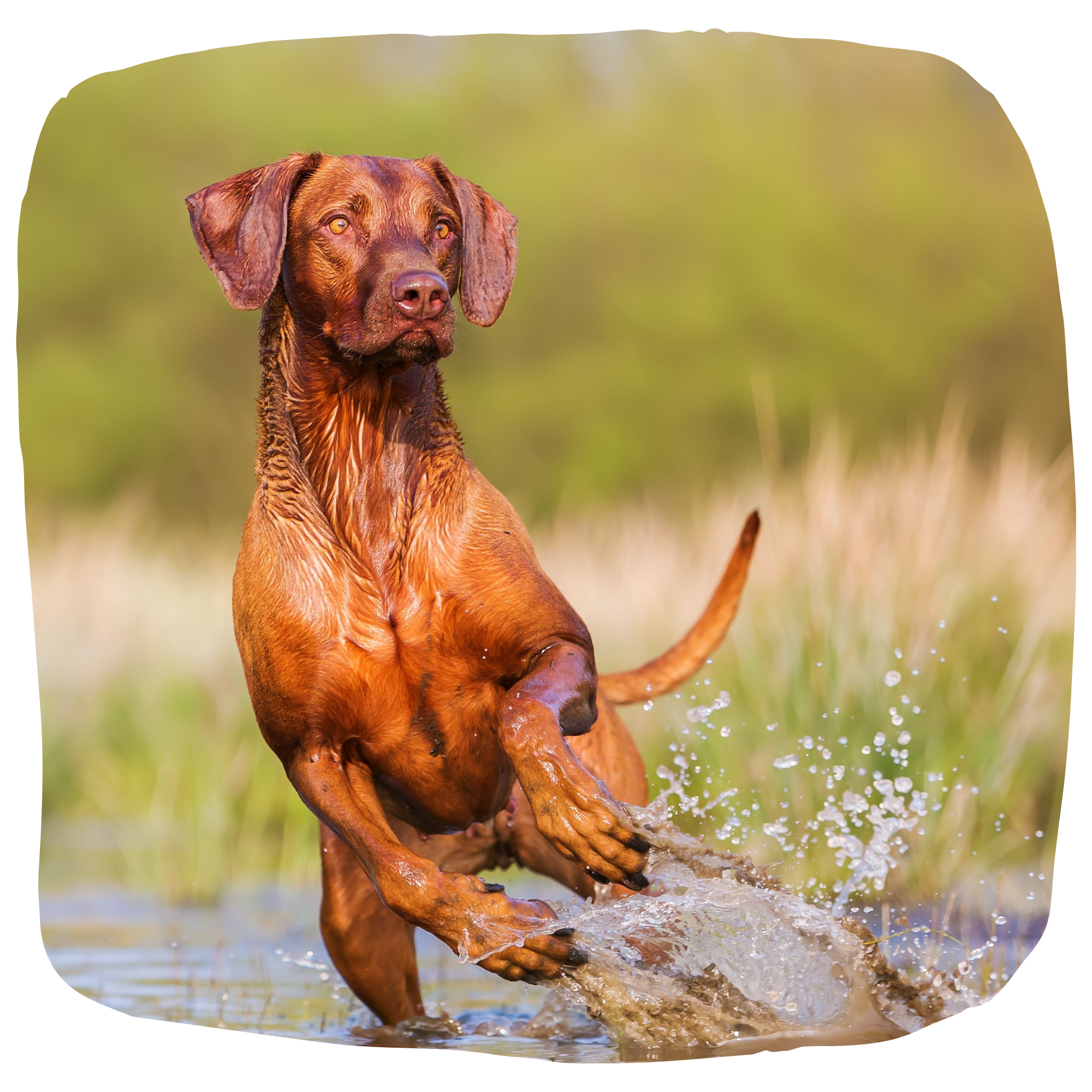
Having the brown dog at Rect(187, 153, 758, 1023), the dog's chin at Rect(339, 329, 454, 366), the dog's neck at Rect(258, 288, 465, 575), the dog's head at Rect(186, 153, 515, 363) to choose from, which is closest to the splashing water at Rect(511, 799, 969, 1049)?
the brown dog at Rect(187, 153, 758, 1023)

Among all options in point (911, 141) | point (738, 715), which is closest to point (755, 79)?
point (911, 141)

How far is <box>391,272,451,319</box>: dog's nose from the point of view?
417 cm

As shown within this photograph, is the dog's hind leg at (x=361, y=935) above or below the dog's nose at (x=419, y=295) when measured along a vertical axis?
below

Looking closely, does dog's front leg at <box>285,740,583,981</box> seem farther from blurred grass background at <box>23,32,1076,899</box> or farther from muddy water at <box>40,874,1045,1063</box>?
blurred grass background at <box>23,32,1076,899</box>

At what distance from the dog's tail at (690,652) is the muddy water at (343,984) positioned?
0.85 m

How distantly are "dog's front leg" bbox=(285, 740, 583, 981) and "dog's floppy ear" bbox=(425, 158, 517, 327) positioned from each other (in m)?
1.25

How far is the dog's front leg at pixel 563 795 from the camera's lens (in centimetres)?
408

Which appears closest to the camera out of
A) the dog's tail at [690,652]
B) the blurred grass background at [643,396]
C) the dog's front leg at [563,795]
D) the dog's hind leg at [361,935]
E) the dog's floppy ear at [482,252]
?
the dog's front leg at [563,795]

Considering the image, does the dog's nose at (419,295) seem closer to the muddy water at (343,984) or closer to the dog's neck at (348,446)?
the dog's neck at (348,446)

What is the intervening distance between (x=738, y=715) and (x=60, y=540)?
2.34m

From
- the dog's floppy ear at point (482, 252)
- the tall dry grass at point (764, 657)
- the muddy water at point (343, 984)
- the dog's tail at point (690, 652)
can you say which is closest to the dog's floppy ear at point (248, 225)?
the dog's floppy ear at point (482, 252)

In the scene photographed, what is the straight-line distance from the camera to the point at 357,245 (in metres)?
4.40

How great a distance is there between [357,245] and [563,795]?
1.47m

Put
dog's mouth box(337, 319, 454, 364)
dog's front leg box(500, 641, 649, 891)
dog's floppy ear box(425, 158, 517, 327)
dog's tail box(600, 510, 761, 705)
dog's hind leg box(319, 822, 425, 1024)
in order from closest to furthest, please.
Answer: dog's front leg box(500, 641, 649, 891) → dog's mouth box(337, 319, 454, 364) → dog's floppy ear box(425, 158, 517, 327) → dog's hind leg box(319, 822, 425, 1024) → dog's tail box(600, 510, 761, 705)
